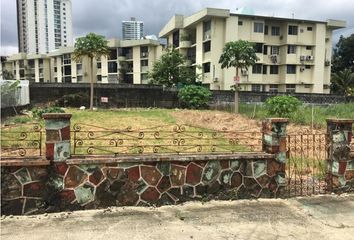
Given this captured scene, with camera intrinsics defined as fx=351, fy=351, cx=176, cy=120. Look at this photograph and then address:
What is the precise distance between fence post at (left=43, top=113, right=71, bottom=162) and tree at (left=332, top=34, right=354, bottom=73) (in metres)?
45.5

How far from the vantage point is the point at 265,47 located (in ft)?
110

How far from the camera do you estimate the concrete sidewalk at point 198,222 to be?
13.5 feet

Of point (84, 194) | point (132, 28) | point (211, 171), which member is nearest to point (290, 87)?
point (211, 171)

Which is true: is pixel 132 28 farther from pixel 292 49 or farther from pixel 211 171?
pixel 211 171

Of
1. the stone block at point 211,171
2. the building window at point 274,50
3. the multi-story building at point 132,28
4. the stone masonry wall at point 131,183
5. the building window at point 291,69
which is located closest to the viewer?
the stone masonry wall at point 131,183

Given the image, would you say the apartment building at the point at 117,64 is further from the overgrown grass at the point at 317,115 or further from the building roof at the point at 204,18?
the overgrown grass at the point at 317,115

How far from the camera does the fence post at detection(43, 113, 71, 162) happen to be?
4652mm

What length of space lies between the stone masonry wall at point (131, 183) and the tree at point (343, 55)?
4367cm

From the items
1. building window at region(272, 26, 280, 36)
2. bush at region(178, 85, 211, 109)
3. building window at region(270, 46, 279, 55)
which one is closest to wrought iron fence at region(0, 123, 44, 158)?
bush at region(178, 85, 211, 109)

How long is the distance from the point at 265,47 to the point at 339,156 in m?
29.4

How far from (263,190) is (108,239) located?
2723mm

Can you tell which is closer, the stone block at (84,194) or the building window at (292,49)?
the stone block at (84,194)

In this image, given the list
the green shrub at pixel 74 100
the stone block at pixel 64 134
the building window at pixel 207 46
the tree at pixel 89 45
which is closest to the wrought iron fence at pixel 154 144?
the stone block at pixel 64 134

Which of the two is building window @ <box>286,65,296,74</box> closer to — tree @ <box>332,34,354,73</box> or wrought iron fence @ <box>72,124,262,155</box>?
tree @ <box>332,34,354,73</box>
